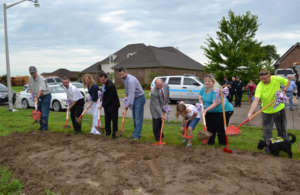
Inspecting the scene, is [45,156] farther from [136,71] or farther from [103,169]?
[136,71]

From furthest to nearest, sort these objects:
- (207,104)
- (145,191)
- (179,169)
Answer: (207,104) < (179,169) < (145,191)

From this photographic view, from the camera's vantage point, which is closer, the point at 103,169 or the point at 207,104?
the point at 103,169

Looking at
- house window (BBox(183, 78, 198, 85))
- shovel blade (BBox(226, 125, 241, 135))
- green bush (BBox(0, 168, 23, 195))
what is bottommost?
green bush (BBox(0, 168, 23, 195))

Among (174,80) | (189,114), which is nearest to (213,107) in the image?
(189,114)

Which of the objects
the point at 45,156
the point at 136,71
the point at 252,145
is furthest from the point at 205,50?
the point at 136,71

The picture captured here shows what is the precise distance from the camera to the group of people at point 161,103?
5469mm

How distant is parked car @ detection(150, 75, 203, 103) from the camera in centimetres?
1634

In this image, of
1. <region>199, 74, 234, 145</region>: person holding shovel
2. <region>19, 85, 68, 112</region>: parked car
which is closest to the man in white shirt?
<region>199, 74, 234, 145</region>: person holding shovel

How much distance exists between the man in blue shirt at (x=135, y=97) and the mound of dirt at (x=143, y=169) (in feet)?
2.31

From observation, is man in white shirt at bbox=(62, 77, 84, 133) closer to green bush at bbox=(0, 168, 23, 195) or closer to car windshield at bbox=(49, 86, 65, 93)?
green bush at bbox=(0, 168, 23, 195)

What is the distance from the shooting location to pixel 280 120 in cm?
553

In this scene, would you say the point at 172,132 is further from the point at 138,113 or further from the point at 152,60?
the point at 152,60

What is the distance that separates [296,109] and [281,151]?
28.3 ft

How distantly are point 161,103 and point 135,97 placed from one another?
84 cm
